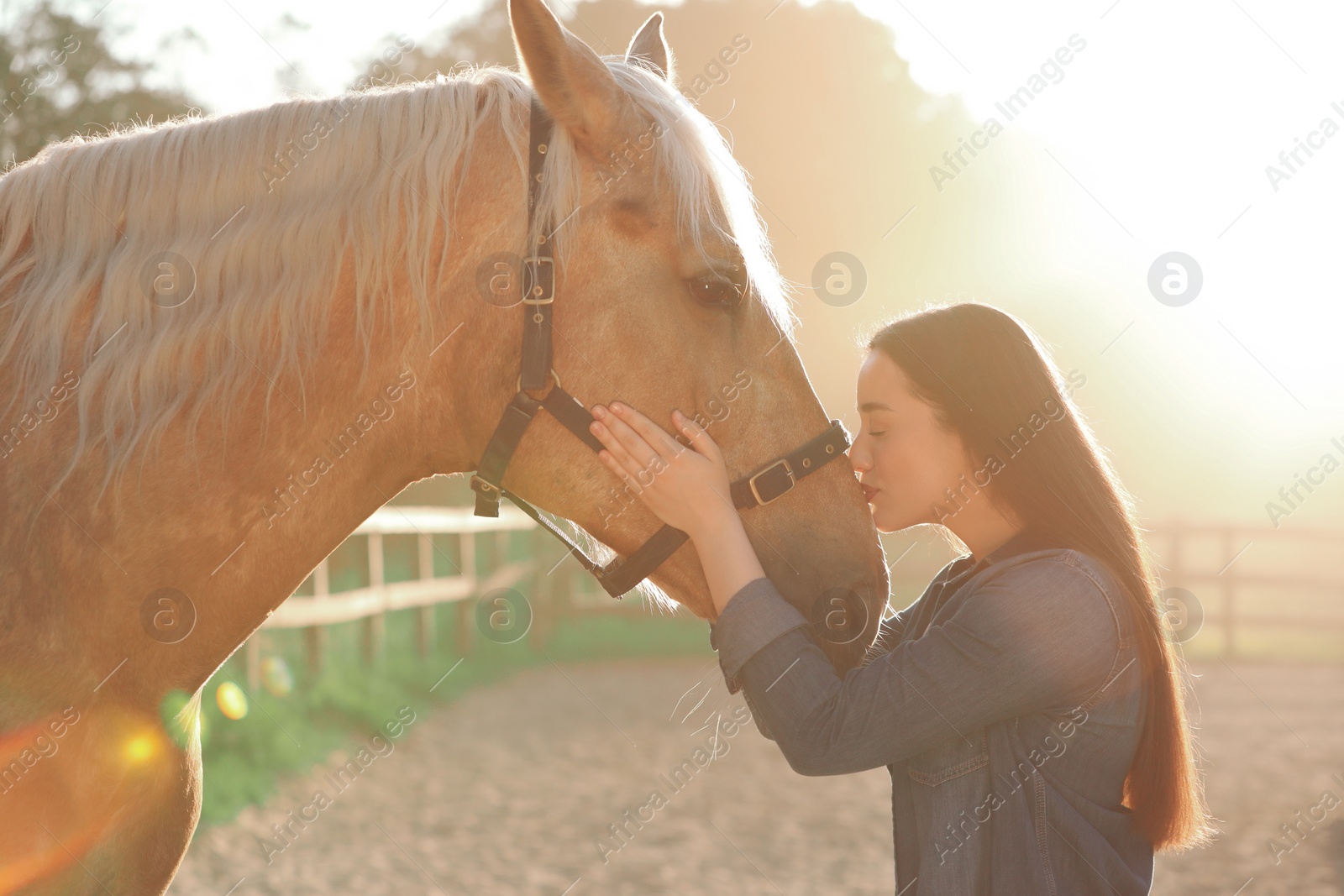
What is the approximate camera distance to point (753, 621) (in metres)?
1.82

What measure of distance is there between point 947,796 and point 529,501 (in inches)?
40.1

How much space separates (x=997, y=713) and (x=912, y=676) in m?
0.17

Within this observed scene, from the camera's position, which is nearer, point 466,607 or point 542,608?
point 466,607

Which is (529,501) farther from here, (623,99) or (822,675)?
(623,99)

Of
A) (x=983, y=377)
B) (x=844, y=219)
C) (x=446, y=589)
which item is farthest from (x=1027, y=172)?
(x=983, y=377)

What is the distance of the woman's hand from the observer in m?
1.84

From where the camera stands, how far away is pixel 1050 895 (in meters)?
1.80

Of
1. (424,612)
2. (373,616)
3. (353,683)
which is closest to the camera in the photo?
(353,683)

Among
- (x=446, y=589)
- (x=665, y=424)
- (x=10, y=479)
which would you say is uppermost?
(x=665, y=424)

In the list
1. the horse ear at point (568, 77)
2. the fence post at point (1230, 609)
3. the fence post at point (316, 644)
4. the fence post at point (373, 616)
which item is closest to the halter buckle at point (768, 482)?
the horse ear at point (568, 77)

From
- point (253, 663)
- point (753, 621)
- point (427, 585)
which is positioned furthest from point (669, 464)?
point (427, 585)

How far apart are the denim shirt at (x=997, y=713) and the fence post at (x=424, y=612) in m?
8.36

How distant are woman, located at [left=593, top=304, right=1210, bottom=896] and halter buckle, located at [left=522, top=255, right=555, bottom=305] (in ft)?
0.78

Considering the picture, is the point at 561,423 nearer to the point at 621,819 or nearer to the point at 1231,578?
the point at 621,819
